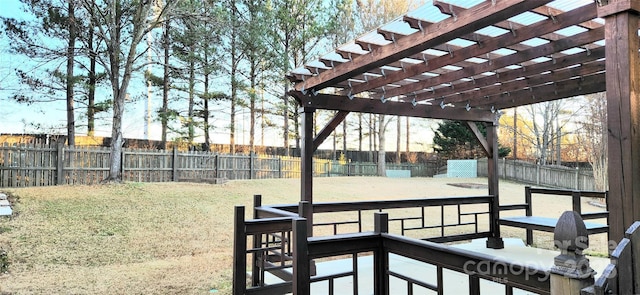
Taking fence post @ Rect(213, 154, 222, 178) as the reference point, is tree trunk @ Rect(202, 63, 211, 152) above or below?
above

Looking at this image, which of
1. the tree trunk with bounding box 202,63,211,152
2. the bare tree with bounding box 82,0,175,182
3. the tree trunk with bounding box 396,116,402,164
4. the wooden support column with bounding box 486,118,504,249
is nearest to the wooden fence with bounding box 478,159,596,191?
the tree trunk with bounding box 396,116,402,164

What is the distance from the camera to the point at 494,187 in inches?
227

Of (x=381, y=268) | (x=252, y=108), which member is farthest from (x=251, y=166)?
(x=381, y=268)

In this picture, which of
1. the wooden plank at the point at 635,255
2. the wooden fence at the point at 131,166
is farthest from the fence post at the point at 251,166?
the wooden plank at the point at 635,255

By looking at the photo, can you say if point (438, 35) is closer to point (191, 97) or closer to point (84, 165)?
point (84, 165)

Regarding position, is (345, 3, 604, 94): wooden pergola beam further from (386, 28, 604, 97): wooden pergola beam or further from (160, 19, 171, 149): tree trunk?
(160, 19, 171, 149): tree trunk

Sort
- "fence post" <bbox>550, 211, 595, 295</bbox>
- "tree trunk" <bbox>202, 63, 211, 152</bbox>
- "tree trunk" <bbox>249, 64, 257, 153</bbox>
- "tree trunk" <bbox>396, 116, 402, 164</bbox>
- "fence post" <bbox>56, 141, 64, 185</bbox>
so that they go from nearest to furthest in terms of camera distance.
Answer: "fence post" <bbox>550, 211, 595, 295</bbox> → "fence post" <bbox>56, 141, 64, 185</bbox> → "tree trunk" <bbox>202, 63, 211, 152</bbox> → "tree trunk" <bbox>249, 64, 257, 153</bbox> → "tree trunk" <bbox>396, 116, 402, 164</bbox>

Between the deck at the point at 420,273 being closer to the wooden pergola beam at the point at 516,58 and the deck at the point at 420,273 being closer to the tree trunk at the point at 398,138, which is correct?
the wooden pergola beam at the point at 516,58

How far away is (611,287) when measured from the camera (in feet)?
3.72

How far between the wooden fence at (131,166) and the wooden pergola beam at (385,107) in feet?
28.1

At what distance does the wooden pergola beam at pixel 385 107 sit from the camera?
4473 millimetres

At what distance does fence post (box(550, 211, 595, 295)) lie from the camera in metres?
1.14

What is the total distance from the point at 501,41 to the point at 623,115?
1.30 m

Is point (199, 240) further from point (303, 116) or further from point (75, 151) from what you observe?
point (75, 151)
